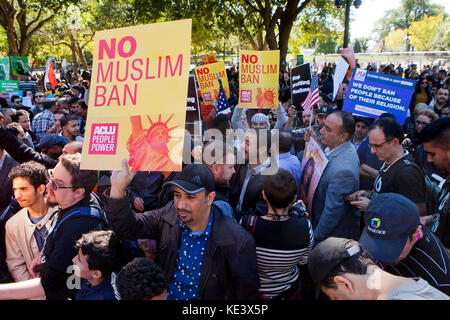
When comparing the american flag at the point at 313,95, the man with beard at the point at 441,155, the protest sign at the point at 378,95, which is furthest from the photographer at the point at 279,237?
the american flag at the point at 313,95

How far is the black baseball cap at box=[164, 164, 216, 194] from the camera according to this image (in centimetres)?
229

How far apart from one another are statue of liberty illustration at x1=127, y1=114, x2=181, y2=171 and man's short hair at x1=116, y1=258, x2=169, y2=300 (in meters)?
0.65

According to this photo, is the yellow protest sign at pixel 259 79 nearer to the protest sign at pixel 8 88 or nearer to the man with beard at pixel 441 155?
the man with beard at pixel 441 155

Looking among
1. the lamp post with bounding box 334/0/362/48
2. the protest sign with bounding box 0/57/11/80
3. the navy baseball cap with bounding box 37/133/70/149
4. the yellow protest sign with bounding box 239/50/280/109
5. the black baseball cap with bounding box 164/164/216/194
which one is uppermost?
the lamp post with bounding box 334/0/362/48

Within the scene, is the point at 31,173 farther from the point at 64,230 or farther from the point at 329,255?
the point at 329,255

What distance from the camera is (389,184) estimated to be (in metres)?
3.08

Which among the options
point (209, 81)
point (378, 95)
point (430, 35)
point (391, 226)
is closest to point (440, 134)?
point (391, 226)

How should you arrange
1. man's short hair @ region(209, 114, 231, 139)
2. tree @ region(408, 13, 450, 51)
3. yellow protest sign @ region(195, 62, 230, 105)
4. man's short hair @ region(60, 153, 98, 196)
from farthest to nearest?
tree @ region(408, 13, 450, 51) < yellow protest sign @ region(195, 62, 230, 105) < man's short hair @ region(209, 114, 231, 139) < man's short hair @ region(60, 153, 98, 196)

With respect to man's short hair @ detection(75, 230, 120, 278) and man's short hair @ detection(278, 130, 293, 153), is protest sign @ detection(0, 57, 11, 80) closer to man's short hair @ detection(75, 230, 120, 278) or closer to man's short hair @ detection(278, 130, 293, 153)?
man's short hair @ detection(278, 130, 293, 153)

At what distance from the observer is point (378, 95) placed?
488 cm

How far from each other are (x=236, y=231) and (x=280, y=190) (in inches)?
17.9

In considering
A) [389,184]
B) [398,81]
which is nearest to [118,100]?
[389,184]

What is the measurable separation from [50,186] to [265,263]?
1.70m

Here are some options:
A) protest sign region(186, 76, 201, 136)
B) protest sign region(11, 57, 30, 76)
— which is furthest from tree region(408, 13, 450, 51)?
protest sign region(186, 76, 201, 136)
